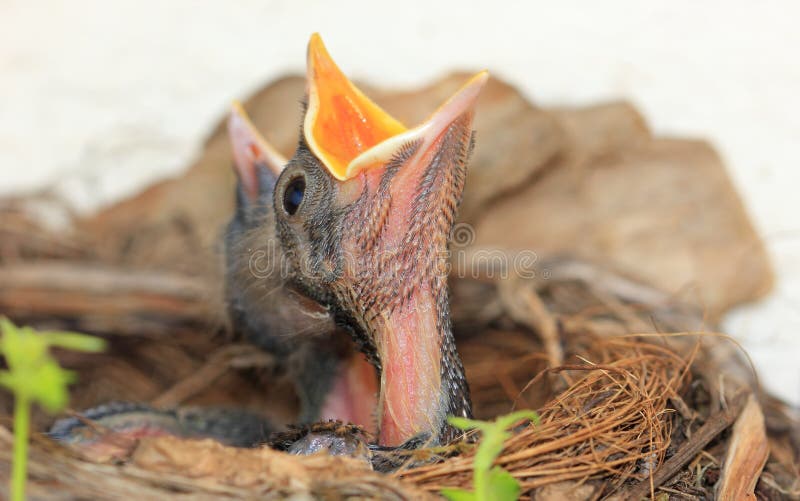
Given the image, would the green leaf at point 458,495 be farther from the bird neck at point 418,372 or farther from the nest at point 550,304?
the bird neck at point 418,372

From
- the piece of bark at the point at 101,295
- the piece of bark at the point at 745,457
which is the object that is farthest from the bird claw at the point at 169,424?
the piece of bark at the point at 745,457

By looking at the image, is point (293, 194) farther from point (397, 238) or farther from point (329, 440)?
point (329, 440)

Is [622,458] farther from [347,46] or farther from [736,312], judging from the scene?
[347,46]

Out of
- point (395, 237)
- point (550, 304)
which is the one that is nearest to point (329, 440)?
point (395, 237)

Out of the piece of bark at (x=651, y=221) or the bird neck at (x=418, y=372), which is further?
the piece of bark at (x=651, y=221)

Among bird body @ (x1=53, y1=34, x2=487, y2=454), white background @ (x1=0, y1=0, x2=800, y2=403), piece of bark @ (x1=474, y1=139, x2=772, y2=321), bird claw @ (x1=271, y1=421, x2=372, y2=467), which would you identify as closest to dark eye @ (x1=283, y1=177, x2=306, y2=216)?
bird body @ (x1=53, y1=34, x2=487, y2=454)

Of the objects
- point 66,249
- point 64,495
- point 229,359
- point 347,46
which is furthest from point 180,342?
point 64,495
